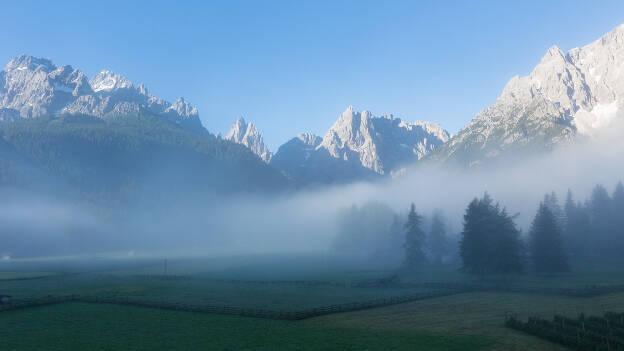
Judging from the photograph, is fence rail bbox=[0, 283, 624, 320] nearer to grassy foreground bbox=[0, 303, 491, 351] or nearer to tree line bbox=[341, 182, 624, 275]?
grassy foreground bbox=[0, 303, 491, 351]

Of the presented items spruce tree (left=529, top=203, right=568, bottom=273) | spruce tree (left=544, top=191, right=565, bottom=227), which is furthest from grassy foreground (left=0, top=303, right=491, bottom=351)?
spruce tree (left=544, top=191, right=565, bottom=227)

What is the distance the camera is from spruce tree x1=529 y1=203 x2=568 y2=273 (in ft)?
267

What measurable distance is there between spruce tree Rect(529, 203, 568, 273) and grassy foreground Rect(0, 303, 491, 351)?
55.2 m

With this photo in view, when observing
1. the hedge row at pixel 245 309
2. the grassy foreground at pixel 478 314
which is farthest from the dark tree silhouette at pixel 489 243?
the grassy foreground at pixel 478 314

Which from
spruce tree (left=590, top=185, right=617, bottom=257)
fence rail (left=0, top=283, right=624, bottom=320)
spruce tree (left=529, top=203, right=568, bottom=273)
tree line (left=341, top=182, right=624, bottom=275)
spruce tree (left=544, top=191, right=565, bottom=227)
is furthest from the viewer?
spruce tree (left=544, top=191, right=565, bottom=227)

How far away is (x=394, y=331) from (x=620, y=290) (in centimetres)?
3699

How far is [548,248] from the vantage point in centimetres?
8269

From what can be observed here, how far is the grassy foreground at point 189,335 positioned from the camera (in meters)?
36.8

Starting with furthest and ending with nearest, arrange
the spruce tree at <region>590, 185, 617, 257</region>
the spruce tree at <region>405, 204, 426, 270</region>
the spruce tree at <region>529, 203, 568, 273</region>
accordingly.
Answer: the spruce tree at <region>590, 185, 617, 257</region>, the spruce tree at <region>405, 204, 426, 270</region>, the spruce tree at <region>529, 203, 568, 273</region>

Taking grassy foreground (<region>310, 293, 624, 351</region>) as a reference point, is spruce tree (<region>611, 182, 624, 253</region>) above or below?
above

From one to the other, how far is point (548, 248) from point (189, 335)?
7410cm

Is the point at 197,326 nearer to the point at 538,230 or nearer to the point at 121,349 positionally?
the point at 121,349

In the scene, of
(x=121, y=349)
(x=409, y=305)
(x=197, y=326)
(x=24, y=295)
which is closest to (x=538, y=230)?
(x=409, y=305)

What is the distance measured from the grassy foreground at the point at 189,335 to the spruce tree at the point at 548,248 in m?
55.2
